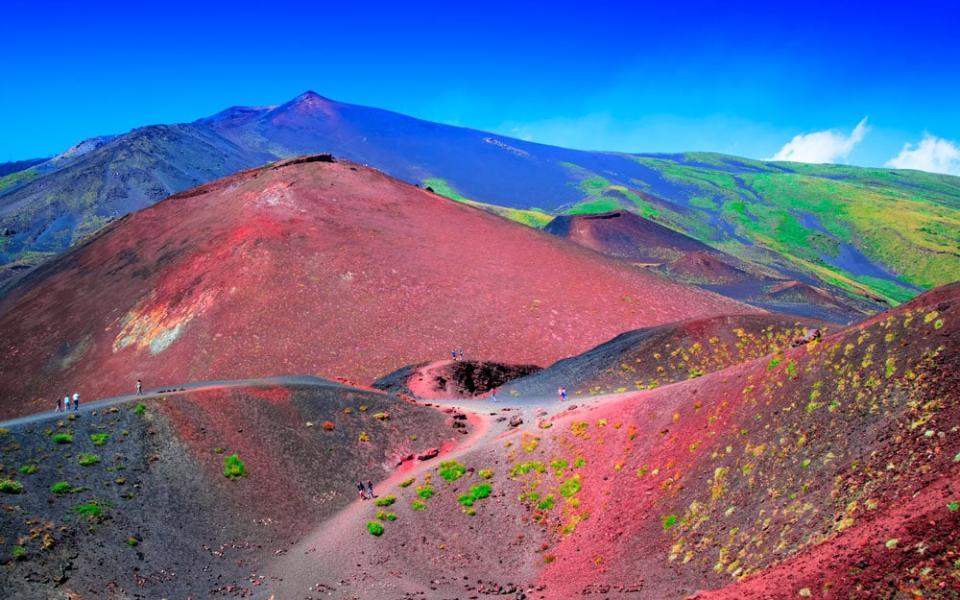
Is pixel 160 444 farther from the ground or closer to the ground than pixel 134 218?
closer to the ground

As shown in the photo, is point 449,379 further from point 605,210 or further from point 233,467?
point 605,210

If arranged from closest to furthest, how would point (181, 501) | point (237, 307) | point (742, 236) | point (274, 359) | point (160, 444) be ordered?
point (181, 501), point (160, 444), point (274, 359), point (237, 307), point (742, 236)

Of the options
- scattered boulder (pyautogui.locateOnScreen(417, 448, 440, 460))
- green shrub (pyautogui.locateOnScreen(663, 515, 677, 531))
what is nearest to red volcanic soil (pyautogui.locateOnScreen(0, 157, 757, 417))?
scattered boulder (pyautogui.locateOnScreen(417, 448, 440, 460))

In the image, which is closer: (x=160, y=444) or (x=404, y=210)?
(x=160, y=444)

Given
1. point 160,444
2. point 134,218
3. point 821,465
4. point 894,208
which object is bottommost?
point 160,444

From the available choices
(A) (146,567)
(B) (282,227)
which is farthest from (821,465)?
(B) (282,227)

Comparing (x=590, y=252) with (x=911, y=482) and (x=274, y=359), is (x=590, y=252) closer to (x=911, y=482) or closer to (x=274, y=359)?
(x=274, y=359)
